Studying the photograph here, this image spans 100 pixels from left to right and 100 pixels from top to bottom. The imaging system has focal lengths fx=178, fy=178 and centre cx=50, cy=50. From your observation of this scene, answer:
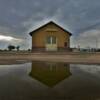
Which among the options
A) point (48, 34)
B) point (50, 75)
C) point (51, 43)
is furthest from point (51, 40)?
point (50, 75)

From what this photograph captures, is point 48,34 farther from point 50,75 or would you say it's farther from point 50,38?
point 50,75

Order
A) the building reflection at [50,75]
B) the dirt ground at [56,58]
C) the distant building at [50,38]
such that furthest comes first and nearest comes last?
the distant building at [50,38]
the dirt ground at [56,58]
the building reflection at [50,75]

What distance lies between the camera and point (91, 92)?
21.4ft

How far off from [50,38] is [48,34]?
76 centimetres

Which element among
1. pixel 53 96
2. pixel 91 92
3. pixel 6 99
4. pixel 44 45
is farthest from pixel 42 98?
pixel 44 45

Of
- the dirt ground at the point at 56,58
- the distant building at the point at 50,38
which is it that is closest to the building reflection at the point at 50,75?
the dirt ground at the point at 56,58

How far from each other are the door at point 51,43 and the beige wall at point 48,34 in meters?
0.52

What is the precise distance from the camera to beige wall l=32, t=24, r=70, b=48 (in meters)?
30.0

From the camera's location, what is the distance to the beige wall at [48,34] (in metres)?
30.0

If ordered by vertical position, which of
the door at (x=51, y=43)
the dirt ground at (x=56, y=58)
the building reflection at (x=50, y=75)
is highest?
the door at (x=51, y=43)

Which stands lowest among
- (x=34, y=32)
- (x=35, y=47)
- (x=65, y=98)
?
(x=65, y=98)

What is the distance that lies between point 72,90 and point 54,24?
2449cm

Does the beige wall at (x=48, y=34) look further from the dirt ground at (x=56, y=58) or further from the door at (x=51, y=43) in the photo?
the dirt ground at (x=56, y=58)

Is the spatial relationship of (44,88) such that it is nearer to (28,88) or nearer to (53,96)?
(28,88)
